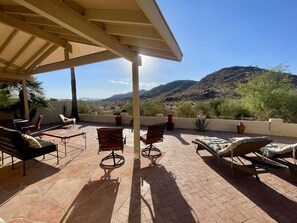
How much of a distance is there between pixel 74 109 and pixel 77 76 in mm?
2897

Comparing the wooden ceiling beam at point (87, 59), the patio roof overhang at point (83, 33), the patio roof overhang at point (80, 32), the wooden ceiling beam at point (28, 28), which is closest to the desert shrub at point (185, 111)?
the patio roof overhang at point (83, 33)

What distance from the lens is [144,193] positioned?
3.43 m

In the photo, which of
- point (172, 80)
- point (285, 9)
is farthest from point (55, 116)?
point (172, 80)

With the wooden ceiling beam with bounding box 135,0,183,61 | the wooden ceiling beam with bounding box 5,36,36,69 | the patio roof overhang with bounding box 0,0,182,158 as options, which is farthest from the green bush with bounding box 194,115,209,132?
the wooden ceiling beam with bounding box 5,36,36,69

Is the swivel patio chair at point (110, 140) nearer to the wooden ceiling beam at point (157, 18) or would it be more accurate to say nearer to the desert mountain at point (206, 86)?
the wooden ceiling beam at point (157, 18)

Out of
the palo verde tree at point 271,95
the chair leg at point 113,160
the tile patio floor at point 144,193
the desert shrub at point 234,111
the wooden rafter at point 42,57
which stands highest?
the wooden rafter at point 42,57

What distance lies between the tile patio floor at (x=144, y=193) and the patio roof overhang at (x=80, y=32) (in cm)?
290

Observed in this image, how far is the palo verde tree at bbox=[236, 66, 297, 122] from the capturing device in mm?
9375

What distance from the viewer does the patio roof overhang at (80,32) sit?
2846 millimetres

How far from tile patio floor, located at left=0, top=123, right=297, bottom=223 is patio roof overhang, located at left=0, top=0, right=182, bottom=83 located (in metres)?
2.90

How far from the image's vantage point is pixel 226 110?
35.9 ft

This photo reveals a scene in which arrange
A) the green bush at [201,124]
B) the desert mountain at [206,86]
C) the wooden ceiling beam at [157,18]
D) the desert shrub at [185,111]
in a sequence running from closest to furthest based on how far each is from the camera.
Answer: the wooden ceiling beam at [157,18]
the green bush at [201,124]
the desert shrub at [185,111]
the desert mountain at [206,86]

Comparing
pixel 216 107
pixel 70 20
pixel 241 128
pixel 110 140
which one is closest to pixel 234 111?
pixel 216 107

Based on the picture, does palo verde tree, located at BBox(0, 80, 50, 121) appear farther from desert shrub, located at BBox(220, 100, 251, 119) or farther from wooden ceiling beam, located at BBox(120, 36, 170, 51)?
desert shrub, located at BBox(220, 100, 251, 119)
